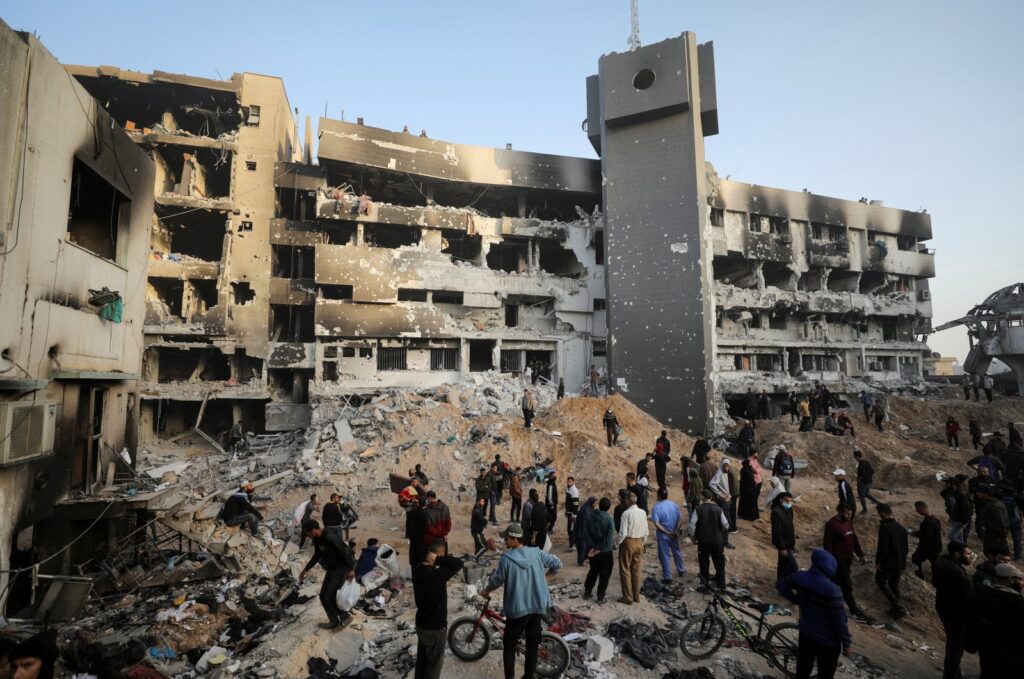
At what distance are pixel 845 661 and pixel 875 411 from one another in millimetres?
20278

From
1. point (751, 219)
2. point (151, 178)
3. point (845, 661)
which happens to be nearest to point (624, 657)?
point (845, 661)

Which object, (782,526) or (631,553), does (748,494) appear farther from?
(631,553)

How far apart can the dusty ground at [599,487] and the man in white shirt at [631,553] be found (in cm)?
23

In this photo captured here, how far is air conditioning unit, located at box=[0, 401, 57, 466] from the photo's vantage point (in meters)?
7.18

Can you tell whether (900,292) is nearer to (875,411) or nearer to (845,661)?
(875,411)

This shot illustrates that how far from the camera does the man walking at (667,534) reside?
752cm

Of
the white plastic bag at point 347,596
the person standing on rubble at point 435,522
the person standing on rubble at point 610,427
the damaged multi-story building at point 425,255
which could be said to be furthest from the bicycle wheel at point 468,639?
the damaged multi-story building at point 425,255

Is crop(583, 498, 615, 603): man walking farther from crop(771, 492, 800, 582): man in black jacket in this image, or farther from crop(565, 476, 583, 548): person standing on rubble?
crop(565, 476, 583, 548): person standing on rubble

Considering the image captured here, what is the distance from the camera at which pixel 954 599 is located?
5305 millimetres

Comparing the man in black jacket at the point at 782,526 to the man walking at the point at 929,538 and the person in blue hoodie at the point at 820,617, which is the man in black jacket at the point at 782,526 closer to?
the person in blue hoodie at the point at 820,617

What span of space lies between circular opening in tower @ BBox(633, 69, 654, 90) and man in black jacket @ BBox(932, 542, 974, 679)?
24.9 m

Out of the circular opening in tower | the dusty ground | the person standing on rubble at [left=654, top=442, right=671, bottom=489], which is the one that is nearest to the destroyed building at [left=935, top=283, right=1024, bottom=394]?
the dusty ground

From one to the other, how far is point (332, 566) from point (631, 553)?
13.3ft

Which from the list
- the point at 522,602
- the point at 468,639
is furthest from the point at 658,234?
the point at 522,602
